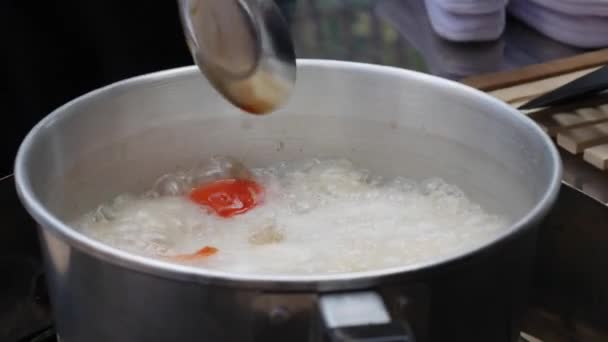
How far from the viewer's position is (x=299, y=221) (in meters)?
0.58

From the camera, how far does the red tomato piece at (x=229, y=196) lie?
23.8 inches

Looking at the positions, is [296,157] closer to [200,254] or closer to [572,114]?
[200,254]

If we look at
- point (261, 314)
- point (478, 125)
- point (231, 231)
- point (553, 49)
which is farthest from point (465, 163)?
point (553, 49)

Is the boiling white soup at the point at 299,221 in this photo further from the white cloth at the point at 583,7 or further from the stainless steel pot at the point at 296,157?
the white cloth at the point at 583,7

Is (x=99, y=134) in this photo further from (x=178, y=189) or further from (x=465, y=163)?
(x=465, y=163)

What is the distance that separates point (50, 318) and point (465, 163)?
316 millimetres

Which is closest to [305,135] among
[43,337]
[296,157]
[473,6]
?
[296,157]

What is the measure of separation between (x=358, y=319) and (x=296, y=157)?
34cm

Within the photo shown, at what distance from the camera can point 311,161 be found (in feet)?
2.23

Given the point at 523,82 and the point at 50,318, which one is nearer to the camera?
the point at 50,318

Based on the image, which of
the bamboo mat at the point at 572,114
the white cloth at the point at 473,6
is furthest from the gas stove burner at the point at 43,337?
the white cloth at the point at 473,6

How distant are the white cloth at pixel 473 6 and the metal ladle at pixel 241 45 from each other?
1.61 feet

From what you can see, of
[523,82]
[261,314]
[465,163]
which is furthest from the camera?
[523,82]

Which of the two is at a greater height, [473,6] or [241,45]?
[241,45]
